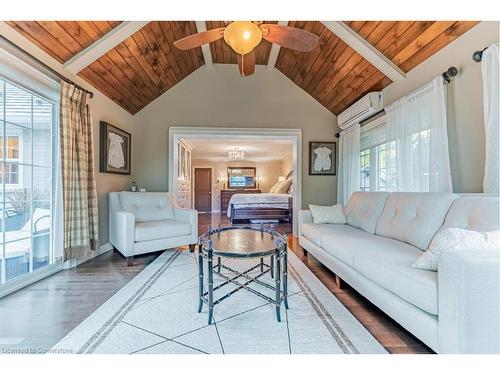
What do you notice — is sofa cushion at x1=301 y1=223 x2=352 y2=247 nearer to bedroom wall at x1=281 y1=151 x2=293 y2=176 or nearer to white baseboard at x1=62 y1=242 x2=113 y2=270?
white baseboard at x1=62 y1=242 x2=113 y2=270

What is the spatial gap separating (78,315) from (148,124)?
3.53 meters

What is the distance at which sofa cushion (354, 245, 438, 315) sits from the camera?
4.22 ft

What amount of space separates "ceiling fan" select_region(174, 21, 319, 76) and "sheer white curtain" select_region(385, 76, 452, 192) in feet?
4.61

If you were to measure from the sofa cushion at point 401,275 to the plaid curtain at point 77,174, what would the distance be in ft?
9.42

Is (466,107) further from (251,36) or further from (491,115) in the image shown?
(251,36)

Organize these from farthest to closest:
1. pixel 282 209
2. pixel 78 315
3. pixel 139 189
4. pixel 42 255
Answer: pixel 282 209, pixel 139 189, pixel 42 255, pixel 78 315

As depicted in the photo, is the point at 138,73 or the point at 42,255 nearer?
the point at 42,255

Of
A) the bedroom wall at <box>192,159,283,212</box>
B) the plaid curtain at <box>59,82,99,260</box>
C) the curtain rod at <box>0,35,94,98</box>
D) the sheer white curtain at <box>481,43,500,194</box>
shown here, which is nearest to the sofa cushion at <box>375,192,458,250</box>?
the sheer white curtain at <box>481,43,500,194</box>

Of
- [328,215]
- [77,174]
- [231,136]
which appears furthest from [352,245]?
[231,136]

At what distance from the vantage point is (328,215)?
10.7ft

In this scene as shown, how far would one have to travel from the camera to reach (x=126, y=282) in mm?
2428
